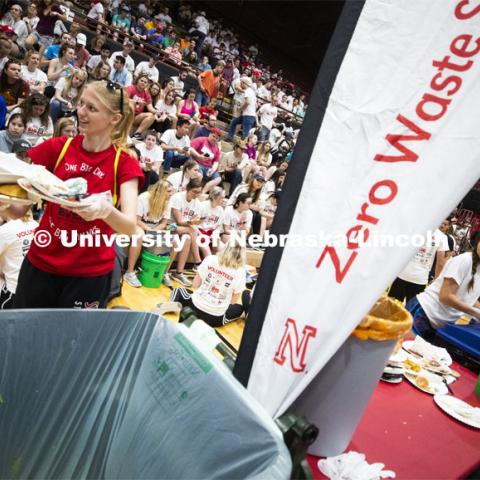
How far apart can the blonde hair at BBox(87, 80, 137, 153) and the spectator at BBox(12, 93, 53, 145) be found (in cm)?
374

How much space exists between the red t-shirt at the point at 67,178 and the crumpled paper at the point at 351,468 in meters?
1.16

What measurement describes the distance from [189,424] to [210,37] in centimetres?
1634

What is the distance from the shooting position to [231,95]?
12.9 meters

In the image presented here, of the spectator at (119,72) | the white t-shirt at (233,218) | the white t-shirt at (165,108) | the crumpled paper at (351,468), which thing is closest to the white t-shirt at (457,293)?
the crumpled paper at (351,468)

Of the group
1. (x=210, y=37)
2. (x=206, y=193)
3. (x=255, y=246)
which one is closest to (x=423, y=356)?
(x=255, y=246)

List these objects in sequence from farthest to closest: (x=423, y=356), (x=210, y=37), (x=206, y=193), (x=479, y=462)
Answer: (x=210, y=37), (x=206, y=193), (x=423, y=356), (x=479, y=462)

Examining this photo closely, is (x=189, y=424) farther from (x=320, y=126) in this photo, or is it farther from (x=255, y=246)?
(x=255, y=246)

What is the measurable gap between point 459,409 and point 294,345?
3.02ft

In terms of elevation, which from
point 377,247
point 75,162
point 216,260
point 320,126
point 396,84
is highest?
point 396,84

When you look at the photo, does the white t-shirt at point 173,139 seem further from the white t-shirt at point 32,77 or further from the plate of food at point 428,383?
the plate of food at point 428,383

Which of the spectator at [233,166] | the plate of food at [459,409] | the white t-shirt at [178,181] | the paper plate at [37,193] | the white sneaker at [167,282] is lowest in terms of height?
the white sneaker at [167,282]

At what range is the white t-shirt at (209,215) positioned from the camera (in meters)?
5.69

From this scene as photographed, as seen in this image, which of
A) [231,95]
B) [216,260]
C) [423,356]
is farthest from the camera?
[231,95]

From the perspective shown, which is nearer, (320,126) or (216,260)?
(320,126)
